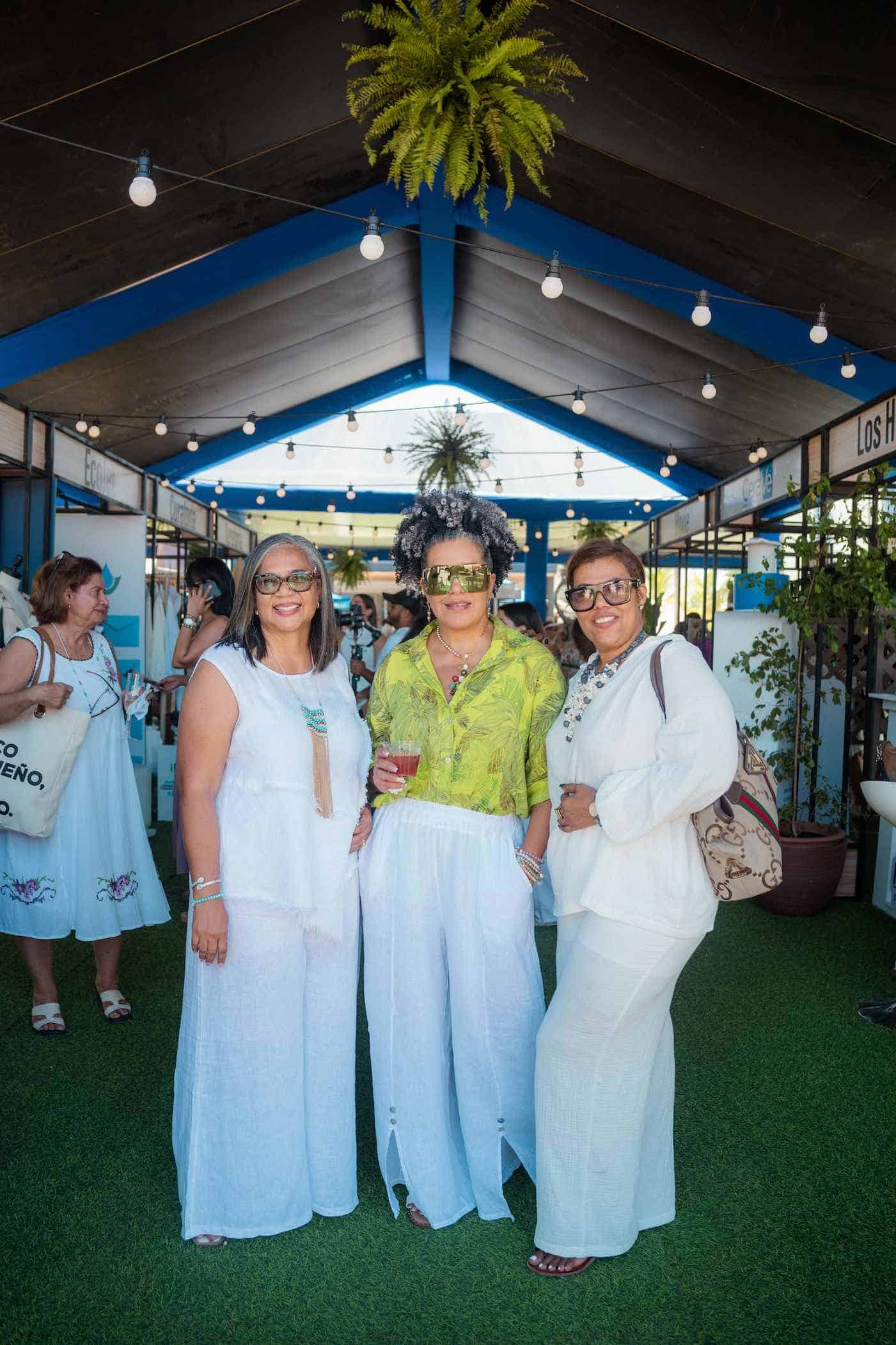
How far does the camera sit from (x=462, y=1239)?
228cm

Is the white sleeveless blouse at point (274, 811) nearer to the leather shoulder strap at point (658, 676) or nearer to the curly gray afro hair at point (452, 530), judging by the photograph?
the curly gray afro hair at point (452, 530)

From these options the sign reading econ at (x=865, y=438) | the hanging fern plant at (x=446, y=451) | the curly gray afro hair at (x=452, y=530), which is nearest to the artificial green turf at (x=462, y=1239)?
the curly gray afro hair at (x=452, y=530)

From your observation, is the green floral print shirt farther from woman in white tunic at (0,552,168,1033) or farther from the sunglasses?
woman in white tunic at (0,552,168,1033)

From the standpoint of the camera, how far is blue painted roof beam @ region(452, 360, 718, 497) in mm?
12102

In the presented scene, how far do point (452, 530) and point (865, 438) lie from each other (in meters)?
4.59

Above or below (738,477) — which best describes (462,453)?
above

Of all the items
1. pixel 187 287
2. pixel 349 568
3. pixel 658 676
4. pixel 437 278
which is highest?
pixel 437 278

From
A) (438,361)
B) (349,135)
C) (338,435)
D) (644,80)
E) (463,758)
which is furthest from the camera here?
(338,435)

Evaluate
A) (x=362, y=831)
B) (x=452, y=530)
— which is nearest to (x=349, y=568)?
(x=452, y=530)

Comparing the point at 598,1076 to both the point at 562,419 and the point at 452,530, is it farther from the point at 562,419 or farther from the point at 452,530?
the point at 562,419

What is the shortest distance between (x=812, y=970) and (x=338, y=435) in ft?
41.0

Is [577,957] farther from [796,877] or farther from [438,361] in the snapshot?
[438,361]

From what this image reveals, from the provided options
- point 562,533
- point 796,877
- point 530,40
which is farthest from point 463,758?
point 562,533

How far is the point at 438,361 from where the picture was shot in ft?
39.1
